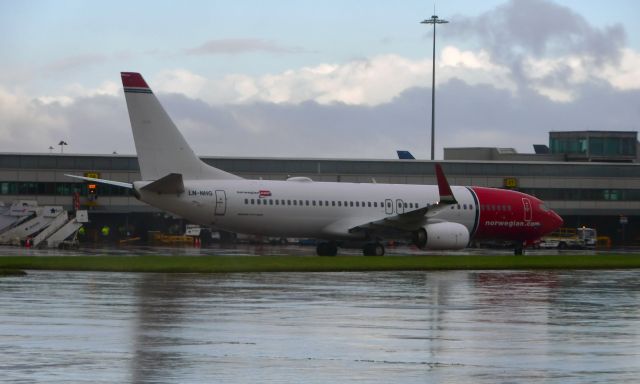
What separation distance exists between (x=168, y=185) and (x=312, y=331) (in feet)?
97.1

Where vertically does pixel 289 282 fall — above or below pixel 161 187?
below

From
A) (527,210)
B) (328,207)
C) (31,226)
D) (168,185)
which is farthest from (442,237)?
(31,226)

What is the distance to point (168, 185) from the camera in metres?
47.2

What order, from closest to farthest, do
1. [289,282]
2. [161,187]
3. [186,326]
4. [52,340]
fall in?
[52,340], [186,326], [289,282], [161,187]

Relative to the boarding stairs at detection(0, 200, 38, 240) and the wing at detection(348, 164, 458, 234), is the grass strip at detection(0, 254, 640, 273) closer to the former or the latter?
the wing at detection(348, 164, 458, 234)

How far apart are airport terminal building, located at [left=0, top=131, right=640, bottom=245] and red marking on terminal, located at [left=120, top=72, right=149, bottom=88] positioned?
34.0m

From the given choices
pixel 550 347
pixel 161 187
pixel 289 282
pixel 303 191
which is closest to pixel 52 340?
pixel 550 347

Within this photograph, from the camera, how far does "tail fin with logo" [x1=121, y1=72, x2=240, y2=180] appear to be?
47.8 m

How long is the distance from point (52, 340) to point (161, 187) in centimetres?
3096

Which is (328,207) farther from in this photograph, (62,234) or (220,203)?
(62,234)

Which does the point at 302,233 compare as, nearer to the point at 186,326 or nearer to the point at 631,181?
the point at 186,326

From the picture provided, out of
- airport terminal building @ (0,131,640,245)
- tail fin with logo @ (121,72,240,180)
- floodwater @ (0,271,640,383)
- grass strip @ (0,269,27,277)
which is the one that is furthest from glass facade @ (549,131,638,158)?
grass strip @ (0,269,27,277)

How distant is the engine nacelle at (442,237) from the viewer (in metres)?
50.8

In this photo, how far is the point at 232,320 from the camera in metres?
19.7
